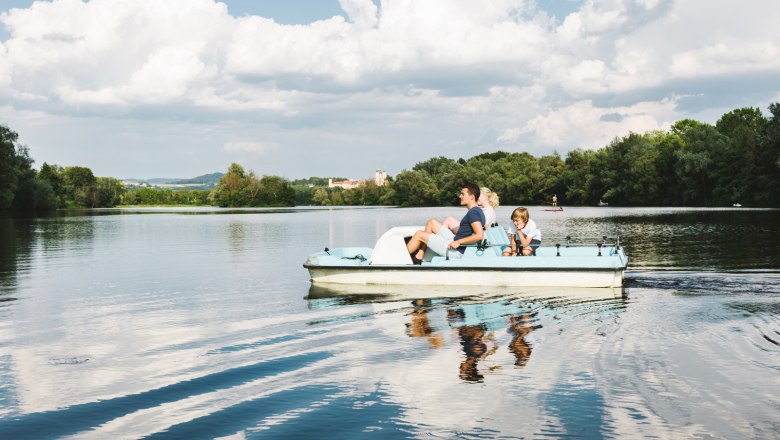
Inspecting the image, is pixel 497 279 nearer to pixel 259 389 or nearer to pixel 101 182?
pixel 259 389

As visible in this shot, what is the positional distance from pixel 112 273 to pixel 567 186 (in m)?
111

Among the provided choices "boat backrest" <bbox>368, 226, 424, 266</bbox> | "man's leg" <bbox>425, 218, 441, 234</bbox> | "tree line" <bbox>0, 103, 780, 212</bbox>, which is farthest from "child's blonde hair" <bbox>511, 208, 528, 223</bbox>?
"tree line" <bbox>0, 103, 780, 212</bbox>

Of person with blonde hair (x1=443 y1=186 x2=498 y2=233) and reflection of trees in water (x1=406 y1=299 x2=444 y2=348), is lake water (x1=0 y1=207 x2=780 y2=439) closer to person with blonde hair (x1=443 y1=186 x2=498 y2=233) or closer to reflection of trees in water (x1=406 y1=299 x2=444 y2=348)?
reflection of trees in water (x1=406 y1=299 x2=444 y2=348)

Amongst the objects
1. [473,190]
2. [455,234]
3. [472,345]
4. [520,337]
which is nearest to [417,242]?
[455,234]

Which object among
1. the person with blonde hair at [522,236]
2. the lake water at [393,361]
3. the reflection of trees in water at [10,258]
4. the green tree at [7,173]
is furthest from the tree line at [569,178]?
the lake water at [393,361]

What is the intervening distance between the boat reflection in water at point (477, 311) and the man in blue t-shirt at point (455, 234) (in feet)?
3.07

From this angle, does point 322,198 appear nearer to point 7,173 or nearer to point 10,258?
point 7,173

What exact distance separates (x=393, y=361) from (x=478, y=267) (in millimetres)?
6485

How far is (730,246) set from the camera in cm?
2675

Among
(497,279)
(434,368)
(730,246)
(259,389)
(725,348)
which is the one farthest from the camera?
(730,246)

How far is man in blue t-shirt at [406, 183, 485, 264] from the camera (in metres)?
15.6

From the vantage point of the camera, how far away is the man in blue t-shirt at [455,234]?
15562 mm

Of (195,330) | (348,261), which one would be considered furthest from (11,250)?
(195,330)

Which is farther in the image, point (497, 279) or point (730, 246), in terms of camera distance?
point (730, 246)
